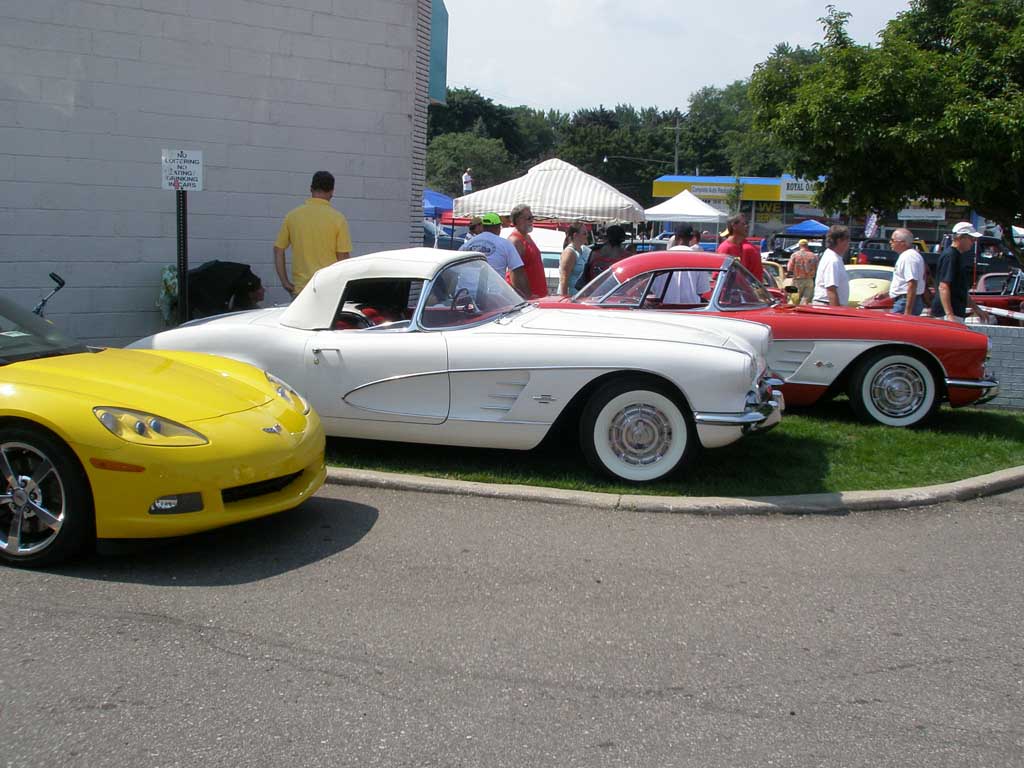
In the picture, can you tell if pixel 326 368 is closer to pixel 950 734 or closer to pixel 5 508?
pixel 5 508

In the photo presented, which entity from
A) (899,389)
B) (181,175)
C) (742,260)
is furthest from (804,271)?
(181,175)

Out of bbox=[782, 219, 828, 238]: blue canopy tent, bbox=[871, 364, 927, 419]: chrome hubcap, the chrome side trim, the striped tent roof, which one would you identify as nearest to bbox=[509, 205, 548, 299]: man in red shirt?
bbox=[871, 364, 927, 419]: chrome hubcap

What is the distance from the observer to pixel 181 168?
782 cm

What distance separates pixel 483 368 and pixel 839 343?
3.36 metres

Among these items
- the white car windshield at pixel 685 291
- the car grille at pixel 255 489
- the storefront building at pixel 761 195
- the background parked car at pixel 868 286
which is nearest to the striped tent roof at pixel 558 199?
the background parked car at pixel 868 286

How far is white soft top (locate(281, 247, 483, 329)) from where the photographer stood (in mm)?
6312

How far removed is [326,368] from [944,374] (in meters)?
4.82

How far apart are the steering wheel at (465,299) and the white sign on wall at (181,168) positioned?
112 inches

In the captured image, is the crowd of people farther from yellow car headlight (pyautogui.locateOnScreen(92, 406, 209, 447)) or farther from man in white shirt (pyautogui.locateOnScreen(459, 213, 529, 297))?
yellow car headlight (pyautogui.locateOnScreen(92, 406, 209, 447))

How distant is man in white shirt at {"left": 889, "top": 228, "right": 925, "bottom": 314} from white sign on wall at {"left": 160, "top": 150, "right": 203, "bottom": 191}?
6.99 m

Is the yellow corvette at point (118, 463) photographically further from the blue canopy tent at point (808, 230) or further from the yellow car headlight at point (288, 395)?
the blue canopy tent at point (808, 230)

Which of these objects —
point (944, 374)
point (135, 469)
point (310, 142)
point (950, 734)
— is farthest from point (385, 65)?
point (950, 734)

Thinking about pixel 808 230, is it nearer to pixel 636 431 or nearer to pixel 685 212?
pixel 685 212

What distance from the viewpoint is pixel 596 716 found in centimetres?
323
